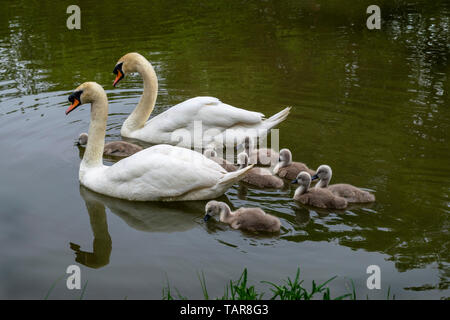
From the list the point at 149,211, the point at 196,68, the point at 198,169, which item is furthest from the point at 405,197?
the point at 196,68

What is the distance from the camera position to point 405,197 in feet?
21.9

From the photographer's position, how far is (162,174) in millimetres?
6676

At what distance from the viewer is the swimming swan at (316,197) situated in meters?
6.48

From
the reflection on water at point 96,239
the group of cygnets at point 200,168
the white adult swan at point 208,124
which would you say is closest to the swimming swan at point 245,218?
the group of cygnets at point 200,168

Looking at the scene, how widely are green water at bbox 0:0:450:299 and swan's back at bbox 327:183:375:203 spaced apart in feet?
0.58

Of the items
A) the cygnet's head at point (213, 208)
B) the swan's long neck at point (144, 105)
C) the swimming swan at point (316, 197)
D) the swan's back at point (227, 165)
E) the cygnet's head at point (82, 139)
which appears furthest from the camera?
the swan's long neck at point (144, 105)

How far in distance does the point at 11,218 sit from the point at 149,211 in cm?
156

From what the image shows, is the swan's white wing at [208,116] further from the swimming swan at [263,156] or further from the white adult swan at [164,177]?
→ the white adult swan at [164,177]

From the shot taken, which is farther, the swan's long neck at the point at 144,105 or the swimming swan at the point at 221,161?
the swan's long neck at the point at 144,105

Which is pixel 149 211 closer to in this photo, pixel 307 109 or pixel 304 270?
pixel 304 270

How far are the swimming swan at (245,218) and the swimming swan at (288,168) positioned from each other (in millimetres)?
1412

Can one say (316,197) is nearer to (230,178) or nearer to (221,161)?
(230,178)

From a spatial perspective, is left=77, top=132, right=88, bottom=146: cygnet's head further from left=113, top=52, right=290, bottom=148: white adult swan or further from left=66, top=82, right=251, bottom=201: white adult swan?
left=66, top=82, right=251, bottom=201: white adult swan
